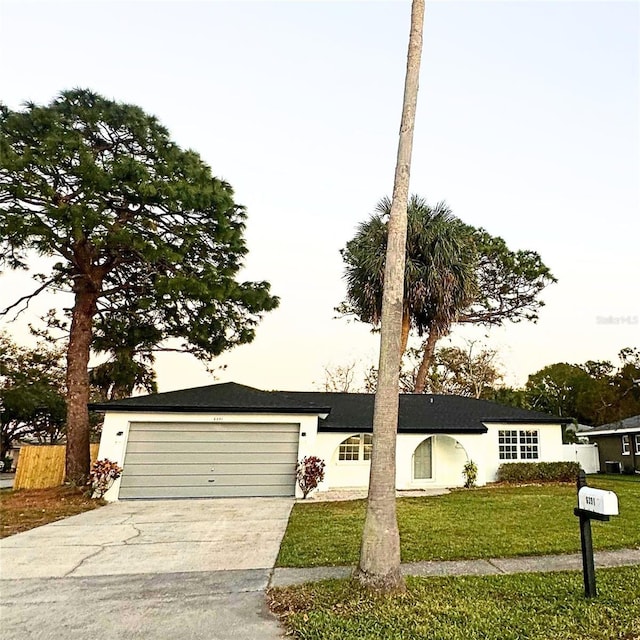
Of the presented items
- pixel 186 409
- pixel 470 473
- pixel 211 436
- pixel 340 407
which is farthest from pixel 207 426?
pixel 470 473

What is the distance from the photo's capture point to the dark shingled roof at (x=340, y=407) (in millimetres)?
12680

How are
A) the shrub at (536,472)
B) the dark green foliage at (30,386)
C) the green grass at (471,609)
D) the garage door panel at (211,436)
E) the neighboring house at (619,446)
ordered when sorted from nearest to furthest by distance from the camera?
the green grass at (471,609) < the garage door panel at (211,436) < the shrub at (536,472) < the neighboring house at (619,446) < the dark green foliage at (30,386)

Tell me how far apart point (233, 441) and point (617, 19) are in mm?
14024

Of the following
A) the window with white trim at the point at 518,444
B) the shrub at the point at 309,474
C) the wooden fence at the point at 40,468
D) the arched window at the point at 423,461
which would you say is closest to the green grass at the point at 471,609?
the shrub at the point at 309,474

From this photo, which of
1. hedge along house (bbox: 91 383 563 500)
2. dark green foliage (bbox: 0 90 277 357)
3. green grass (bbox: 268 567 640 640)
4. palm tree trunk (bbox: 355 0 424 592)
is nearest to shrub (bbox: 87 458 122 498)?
hedge along house (bbox: 91 383 563 500)

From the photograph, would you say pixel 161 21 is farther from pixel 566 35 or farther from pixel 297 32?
pixel 566 35

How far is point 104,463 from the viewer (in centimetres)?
1191

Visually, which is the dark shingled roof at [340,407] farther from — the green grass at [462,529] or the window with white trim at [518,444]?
the green grass at [462,529]

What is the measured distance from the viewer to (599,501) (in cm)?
421

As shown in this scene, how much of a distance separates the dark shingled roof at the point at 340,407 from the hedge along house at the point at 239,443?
0.03 meters

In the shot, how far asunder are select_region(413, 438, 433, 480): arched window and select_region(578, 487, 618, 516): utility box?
1125 cm

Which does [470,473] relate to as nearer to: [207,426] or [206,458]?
[206,458]

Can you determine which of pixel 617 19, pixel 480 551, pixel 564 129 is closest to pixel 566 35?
pixel 617 19

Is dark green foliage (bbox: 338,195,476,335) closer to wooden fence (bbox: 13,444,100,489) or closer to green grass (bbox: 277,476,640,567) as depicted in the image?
green grass (bbox: 277,476,640,567)
